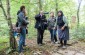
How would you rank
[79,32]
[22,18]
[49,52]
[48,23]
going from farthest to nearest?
[79,32] < [48,23] < [49,52] < [22,18]

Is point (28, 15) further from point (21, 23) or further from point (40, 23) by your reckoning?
point (21, 23)

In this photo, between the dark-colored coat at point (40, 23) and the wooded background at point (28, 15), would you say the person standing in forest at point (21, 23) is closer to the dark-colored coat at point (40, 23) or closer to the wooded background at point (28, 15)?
the wooded background at point (28, 15)

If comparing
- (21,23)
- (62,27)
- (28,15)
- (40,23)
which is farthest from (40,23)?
(28,15)

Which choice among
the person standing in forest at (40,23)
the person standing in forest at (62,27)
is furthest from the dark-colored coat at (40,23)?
the person standing in forest at (62,27)

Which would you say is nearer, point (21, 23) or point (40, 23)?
point (21, 23)

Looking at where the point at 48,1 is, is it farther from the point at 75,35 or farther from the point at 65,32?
the point at 65,32

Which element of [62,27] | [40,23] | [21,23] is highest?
[21,23]

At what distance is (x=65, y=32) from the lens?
977cm

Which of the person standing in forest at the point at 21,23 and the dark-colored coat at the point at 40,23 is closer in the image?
the person standing in forest at the point at 21,23

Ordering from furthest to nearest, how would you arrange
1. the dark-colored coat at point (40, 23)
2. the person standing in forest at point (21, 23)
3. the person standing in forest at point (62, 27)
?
the dark-colored coat at point (40, 23) → the person standing in forest at point (62, 27) → the person standing in forest at point (21, 23)

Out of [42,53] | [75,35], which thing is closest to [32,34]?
[75,35]

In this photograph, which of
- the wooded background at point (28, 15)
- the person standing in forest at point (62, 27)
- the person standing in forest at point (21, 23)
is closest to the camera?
the person standing in forest at point (21, 23)

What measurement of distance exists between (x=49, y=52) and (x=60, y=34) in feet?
4.71

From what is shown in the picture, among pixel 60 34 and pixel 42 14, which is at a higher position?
pixel 42 14
